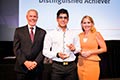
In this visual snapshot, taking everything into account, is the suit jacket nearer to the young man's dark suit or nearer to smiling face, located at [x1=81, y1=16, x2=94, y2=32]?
the young man's dark suit

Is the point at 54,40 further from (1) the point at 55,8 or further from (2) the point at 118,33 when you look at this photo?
(2) the point at 118,33

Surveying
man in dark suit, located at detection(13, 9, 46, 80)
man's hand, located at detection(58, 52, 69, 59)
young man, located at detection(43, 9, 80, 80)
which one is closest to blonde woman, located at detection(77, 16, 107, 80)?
young man, located at detection(43, 9, 80, 80)

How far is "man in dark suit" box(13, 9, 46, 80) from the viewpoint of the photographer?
3346 mm

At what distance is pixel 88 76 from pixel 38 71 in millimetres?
716

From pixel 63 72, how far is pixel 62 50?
295mm

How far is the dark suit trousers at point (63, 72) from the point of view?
3.25 m

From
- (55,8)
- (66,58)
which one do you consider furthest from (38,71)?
(55,8)

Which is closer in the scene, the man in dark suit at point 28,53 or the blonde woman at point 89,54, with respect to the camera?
the man in dark suit at point 28,53

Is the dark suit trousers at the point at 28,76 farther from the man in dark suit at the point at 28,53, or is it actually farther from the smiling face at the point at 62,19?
the smiling face at the point at 62,19

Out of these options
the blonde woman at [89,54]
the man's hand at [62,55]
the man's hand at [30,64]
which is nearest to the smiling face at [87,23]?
the blonde woman at [89,54]

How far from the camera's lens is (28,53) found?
11.0 ft

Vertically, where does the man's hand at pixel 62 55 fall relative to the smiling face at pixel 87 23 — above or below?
below

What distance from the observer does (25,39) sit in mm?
3361

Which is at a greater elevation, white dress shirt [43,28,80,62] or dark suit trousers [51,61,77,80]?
white dress shirt [43,28,80,62]
